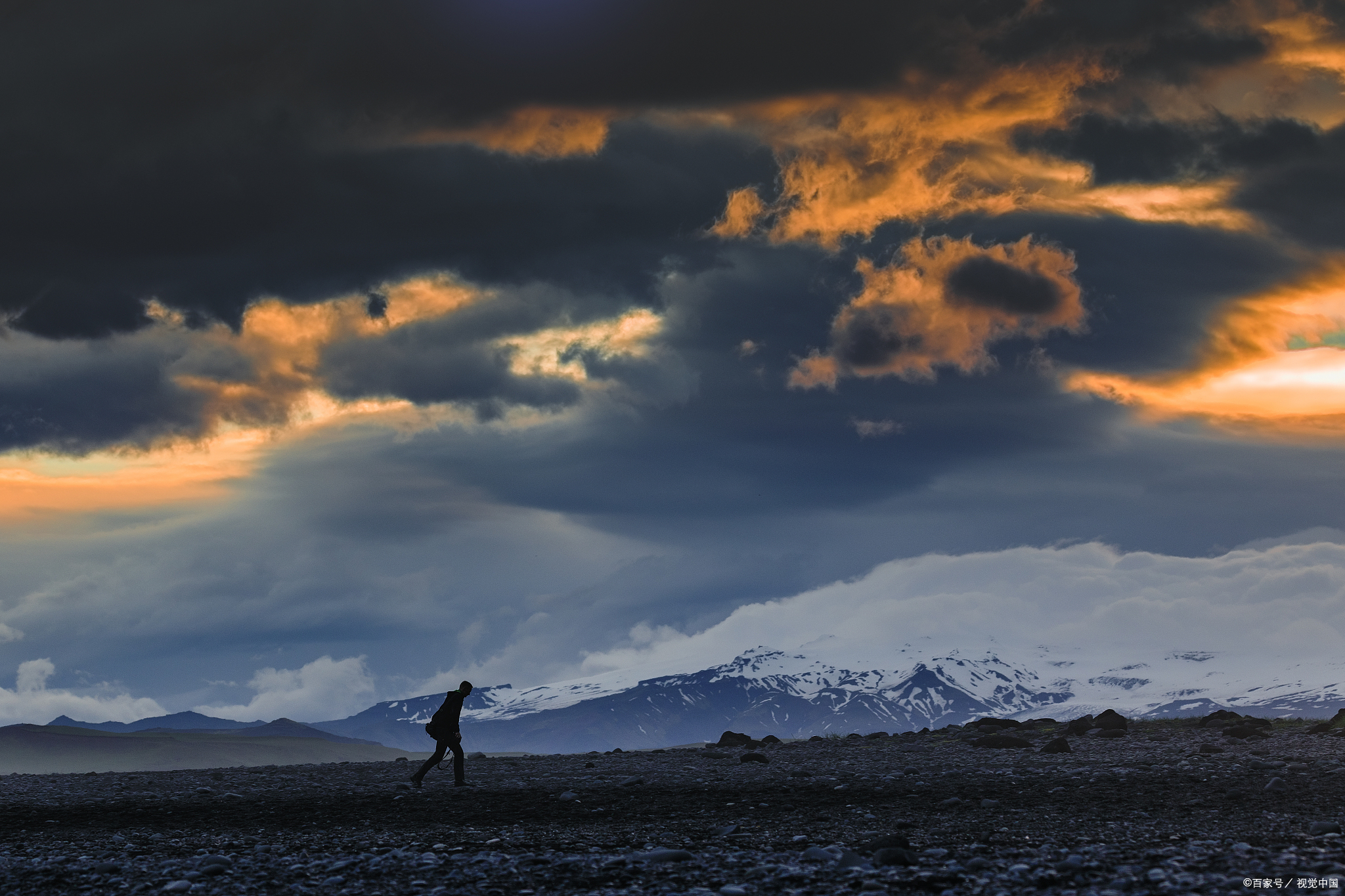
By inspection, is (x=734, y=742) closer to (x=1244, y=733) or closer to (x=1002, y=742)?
(x=1002, y=742)

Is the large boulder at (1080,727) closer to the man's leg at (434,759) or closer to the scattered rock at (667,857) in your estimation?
the man's leg at (434,759)

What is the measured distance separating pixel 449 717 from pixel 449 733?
1.59 ft

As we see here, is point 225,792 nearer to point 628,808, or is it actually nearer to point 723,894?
point 628,808

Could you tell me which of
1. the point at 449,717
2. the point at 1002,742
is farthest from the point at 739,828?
the point at 1002,742

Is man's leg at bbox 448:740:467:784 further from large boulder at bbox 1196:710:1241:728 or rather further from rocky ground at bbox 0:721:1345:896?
large boulder at bbox 1196:710:1241:728

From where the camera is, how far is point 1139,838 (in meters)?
22.9

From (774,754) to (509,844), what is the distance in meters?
26.9

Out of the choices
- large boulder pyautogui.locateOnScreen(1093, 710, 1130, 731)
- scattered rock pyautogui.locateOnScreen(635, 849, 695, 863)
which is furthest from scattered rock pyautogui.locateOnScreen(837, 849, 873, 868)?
large boulder pyautogui.locateOnScreen(1093, 710, 1130, 731)

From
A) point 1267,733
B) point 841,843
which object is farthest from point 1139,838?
point 1267,733

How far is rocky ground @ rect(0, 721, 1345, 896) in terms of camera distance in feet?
65.3

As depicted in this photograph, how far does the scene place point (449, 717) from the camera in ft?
125

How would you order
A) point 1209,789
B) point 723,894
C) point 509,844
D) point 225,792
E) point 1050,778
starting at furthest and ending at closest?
point 225,792
point 1050,778
point 1209,789
point 509,844
point 723,894

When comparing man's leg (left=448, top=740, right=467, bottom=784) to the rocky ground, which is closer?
the rocky ground

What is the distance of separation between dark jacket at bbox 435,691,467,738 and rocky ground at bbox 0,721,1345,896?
5.98 ft
